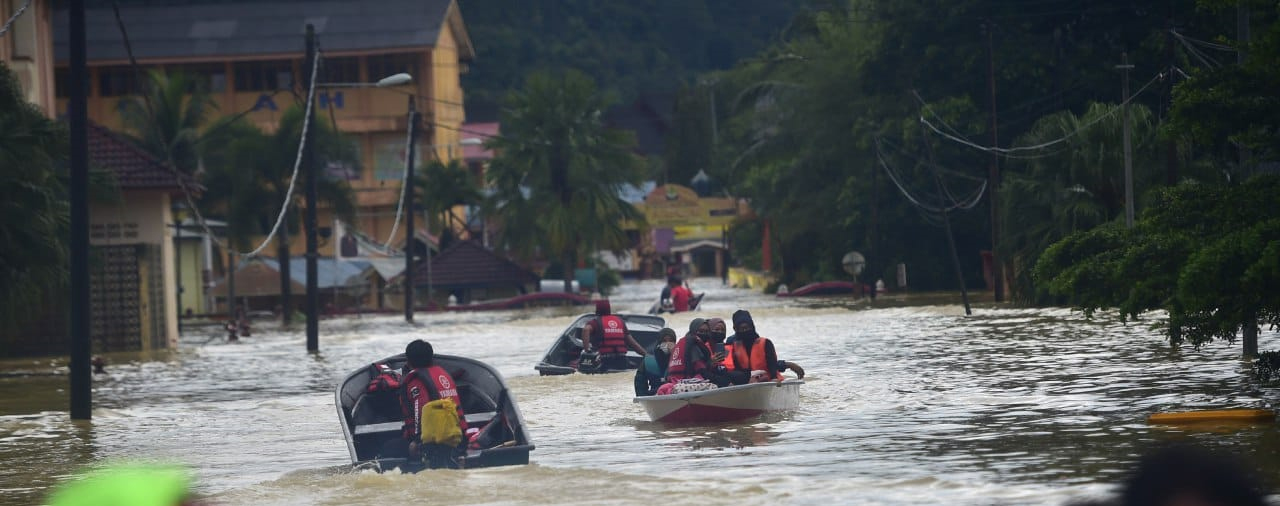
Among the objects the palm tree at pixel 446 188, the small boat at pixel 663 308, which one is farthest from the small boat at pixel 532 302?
the small boat at pixel 663 308

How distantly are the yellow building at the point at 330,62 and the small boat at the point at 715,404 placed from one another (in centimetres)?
6815

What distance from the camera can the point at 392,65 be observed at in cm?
9112

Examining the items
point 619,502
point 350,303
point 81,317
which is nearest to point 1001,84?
point 350,303

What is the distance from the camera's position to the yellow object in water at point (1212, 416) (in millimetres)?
17234

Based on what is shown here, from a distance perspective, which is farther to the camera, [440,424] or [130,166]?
[130,166]

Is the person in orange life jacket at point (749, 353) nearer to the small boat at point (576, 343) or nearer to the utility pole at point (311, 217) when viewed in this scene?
the small boat at point (576, 343)

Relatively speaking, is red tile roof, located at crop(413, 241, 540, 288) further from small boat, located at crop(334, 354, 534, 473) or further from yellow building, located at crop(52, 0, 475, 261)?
small boat, located at crop(334, 354, 534, 473)

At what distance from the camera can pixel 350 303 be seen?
75.2 m

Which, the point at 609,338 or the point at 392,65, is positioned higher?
the point at 392,65

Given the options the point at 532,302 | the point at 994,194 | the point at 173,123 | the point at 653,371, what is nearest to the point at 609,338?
the point at 653,371

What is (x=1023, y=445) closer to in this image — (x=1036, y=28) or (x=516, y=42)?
(x=1036, y=28)

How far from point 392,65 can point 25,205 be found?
60883mm

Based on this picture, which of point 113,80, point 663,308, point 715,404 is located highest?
point 113,80

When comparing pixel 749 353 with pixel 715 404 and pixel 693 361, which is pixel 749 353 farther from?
pixel 715 404
